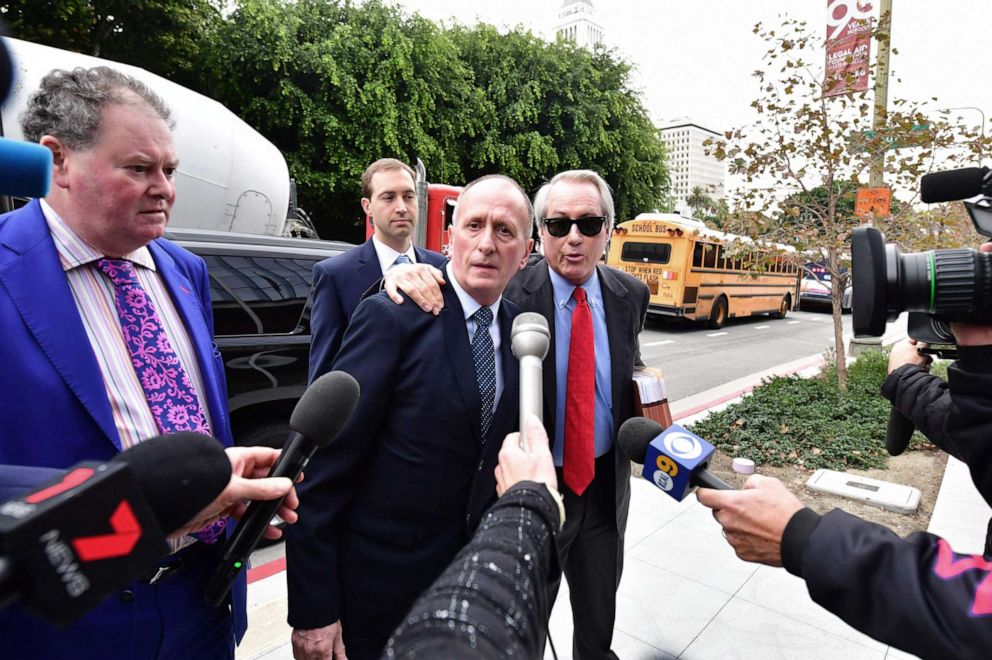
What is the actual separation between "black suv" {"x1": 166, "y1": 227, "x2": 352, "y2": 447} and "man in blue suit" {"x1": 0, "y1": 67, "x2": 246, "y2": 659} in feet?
6.24

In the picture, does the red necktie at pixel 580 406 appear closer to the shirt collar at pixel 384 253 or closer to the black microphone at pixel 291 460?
the black microphone at pixel 291 460

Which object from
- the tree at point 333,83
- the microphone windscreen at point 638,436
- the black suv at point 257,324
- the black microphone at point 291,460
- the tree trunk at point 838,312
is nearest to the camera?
the black microphone at point 291,460

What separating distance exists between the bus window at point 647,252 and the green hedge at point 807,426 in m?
8.17

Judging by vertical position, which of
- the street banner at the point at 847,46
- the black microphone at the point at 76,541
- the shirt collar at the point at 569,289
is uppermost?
the street banner at the point at 847,46

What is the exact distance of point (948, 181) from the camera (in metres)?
1.41

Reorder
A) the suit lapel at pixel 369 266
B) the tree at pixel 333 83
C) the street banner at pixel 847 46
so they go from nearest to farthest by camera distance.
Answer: the suit lapel at pixel 369 266, the street banner at pixel 847 46, the tree at pixel 333 83

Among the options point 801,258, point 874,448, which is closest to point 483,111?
point 801,258

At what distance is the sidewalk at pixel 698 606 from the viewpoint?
108 inches

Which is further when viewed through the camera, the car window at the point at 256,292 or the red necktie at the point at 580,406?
the car window at the point at 256,292

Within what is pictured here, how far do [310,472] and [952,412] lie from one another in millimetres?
1587

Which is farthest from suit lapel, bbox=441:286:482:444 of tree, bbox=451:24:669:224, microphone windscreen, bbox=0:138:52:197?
tree, bbox=451:24:669:224

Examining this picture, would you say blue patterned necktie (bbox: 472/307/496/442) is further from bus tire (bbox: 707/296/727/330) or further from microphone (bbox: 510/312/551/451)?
bus tire (bbox: 707/296/727/330)

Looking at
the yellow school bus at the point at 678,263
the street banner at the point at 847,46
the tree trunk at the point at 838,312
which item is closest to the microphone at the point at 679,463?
the street banner at the point at 847,46

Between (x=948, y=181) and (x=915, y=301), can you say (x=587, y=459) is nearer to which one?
(x=915, y=301)
